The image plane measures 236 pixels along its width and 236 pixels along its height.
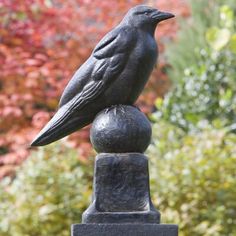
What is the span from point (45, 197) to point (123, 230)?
3.62 m

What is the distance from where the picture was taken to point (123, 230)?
3000 millimetres

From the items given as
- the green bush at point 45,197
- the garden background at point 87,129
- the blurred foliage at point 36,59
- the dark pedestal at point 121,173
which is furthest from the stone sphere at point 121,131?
the blurred foliage at point 36,59

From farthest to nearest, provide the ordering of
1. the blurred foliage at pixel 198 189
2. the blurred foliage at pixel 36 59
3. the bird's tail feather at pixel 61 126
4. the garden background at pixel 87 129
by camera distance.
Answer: the blurred foliage at pixel 36 59 < the garden background at pixel 87 129 < the blurred foliage at pixel 198 189 < the bird's tail feather at pixel 61 126

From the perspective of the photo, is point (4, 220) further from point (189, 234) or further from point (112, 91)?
point (112, 91)

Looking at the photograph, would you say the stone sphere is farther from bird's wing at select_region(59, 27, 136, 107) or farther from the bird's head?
the bird's head

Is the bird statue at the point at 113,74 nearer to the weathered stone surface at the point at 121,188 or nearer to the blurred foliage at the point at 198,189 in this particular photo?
the weathered stone surface at the point at 121,188

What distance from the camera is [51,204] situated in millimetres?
6543

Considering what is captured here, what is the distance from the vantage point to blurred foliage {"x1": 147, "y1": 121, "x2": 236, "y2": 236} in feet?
21.0

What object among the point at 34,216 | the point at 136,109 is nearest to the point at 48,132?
the point at 136,109

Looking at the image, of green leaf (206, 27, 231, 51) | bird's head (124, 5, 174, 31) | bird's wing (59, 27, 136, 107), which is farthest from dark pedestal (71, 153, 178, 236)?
green leaf (206, 27, 231, 51)

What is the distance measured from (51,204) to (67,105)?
341 centimetres

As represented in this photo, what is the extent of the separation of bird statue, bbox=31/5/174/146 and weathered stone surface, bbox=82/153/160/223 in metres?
0.22

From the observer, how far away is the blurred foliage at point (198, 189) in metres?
→ 6.41

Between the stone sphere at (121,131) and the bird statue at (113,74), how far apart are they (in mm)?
52
